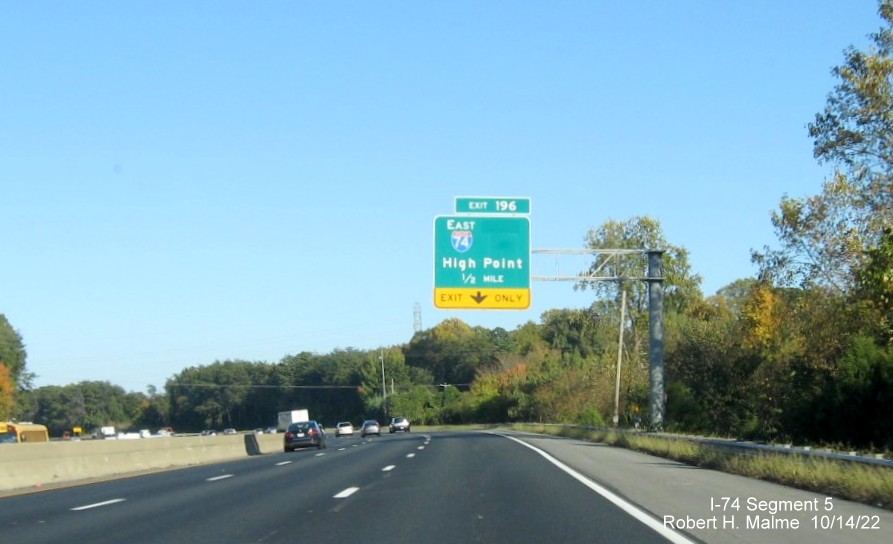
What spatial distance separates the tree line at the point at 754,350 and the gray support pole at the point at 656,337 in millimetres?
1539

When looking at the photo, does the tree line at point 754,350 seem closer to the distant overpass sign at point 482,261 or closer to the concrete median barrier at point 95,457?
the distant overpass sign at point 482,261

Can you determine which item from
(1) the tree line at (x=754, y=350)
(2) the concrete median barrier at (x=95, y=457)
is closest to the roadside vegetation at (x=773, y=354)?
(1) the tree line at (x=754, y=350)

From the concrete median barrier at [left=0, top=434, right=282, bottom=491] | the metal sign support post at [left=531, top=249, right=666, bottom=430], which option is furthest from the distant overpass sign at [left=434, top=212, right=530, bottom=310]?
the concrete median barrier at [left=0, top=434, right=282, bottom=491]

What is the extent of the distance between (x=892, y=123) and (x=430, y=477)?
2259cm

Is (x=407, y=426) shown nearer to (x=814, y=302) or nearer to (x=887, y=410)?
(x=814, y=302)

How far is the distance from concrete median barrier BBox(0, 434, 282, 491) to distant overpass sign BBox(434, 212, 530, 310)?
10.5 metres

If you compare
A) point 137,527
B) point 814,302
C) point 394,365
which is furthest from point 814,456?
point 394,365

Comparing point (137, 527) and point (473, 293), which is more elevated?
point (473, 293)

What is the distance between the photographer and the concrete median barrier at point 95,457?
25.4 metres

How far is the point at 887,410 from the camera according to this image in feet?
91.6

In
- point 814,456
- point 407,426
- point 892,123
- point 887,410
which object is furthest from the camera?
point 407,426

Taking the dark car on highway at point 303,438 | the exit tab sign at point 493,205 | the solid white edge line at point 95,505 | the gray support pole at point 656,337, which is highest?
the exit tab sign at point 493,205

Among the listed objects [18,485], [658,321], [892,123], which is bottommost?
[18,485]

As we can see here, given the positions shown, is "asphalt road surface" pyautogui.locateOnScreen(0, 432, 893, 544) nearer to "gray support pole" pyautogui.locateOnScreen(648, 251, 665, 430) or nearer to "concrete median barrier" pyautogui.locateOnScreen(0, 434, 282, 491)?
"concrete median barrier" pyautogui.locateOnScreen(0, 434, 282, 491)
